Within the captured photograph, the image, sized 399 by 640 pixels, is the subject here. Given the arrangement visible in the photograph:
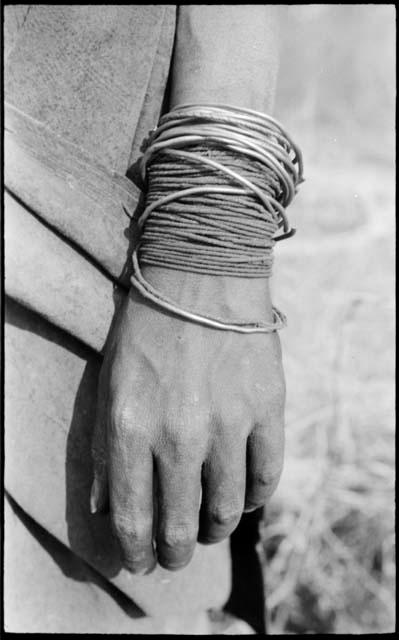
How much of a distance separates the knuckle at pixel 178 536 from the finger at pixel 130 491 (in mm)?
20

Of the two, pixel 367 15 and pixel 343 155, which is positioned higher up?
pixel 367 15

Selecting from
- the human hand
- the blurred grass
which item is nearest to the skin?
the human hand

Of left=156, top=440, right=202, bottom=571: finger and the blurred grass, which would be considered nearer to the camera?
left=156, top=440, right=202, bottom=571: finger

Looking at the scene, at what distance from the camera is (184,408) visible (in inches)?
26.8

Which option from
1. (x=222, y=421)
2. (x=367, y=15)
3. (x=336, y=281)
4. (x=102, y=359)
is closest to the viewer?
(x=222, y=421)

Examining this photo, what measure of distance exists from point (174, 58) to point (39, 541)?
619 millimetres

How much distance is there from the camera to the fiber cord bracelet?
685 mm

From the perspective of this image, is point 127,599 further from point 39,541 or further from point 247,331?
point 247,331

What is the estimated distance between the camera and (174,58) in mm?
766

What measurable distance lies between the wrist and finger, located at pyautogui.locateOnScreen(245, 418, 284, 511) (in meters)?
0.13

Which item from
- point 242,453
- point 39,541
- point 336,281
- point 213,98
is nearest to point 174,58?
point 213,98

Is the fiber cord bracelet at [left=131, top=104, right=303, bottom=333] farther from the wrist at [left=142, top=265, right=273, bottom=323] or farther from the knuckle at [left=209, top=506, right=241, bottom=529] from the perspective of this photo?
the knuckle at [left=209, top=506, right=241, bottom=529]

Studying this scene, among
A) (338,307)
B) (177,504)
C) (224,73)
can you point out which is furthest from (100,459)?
Answer: (338,307)

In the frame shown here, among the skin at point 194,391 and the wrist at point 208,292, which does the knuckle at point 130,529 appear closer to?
the skin at point 194,391
